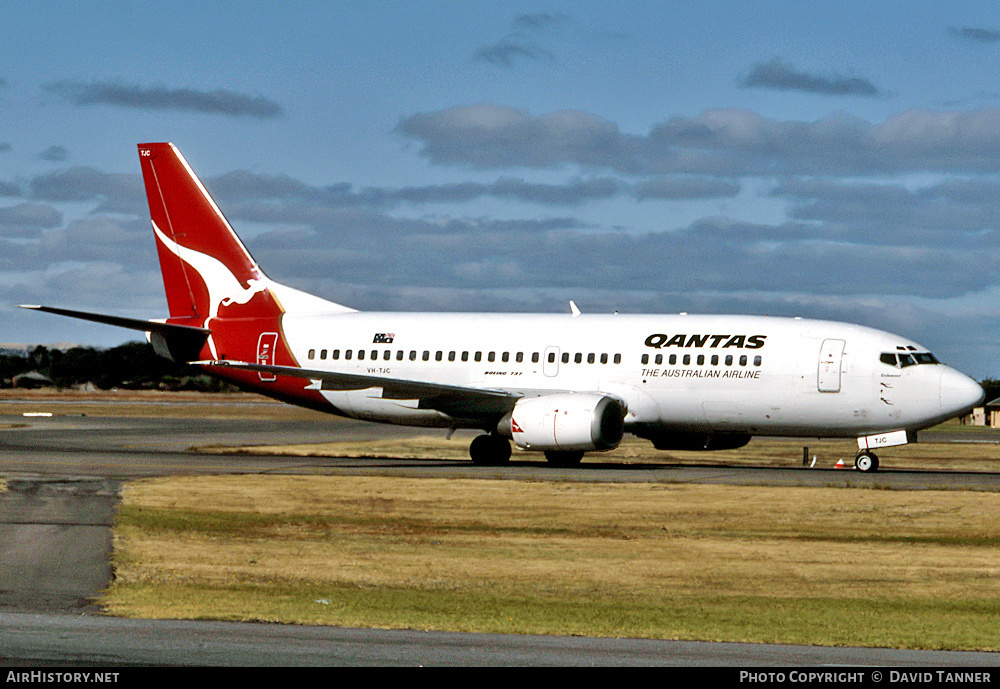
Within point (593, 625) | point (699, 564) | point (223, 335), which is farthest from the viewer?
point (223, 335)

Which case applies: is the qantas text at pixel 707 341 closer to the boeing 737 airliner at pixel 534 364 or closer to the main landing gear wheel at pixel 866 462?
the boeing 737 airliner at pixel 534 364

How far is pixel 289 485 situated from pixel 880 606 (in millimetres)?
15012

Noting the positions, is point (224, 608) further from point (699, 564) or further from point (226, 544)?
point (699, 564)

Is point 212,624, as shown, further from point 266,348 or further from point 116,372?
point 116,372

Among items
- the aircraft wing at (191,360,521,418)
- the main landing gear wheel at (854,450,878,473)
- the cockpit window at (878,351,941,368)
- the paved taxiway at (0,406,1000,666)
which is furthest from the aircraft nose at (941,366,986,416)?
the aircraft wing at (191,360,521,418)

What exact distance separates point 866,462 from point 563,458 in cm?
792

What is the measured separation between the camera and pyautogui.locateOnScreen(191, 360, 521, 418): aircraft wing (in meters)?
33.0

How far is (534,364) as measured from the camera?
34.2 m

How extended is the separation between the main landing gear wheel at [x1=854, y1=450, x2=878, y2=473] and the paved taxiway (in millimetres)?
518

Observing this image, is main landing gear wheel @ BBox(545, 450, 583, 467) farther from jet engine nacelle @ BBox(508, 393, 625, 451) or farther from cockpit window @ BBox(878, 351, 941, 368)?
cockpit window @ BBox(878, 351, 941, 368)

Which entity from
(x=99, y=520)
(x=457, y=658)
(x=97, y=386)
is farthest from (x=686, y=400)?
(x=97, y=386)

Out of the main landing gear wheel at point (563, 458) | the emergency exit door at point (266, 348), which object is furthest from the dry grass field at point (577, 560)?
the emergency exit door at point (266, 348)

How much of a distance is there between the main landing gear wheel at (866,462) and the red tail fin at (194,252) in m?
17.4

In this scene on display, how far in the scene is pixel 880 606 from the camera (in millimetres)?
13766
